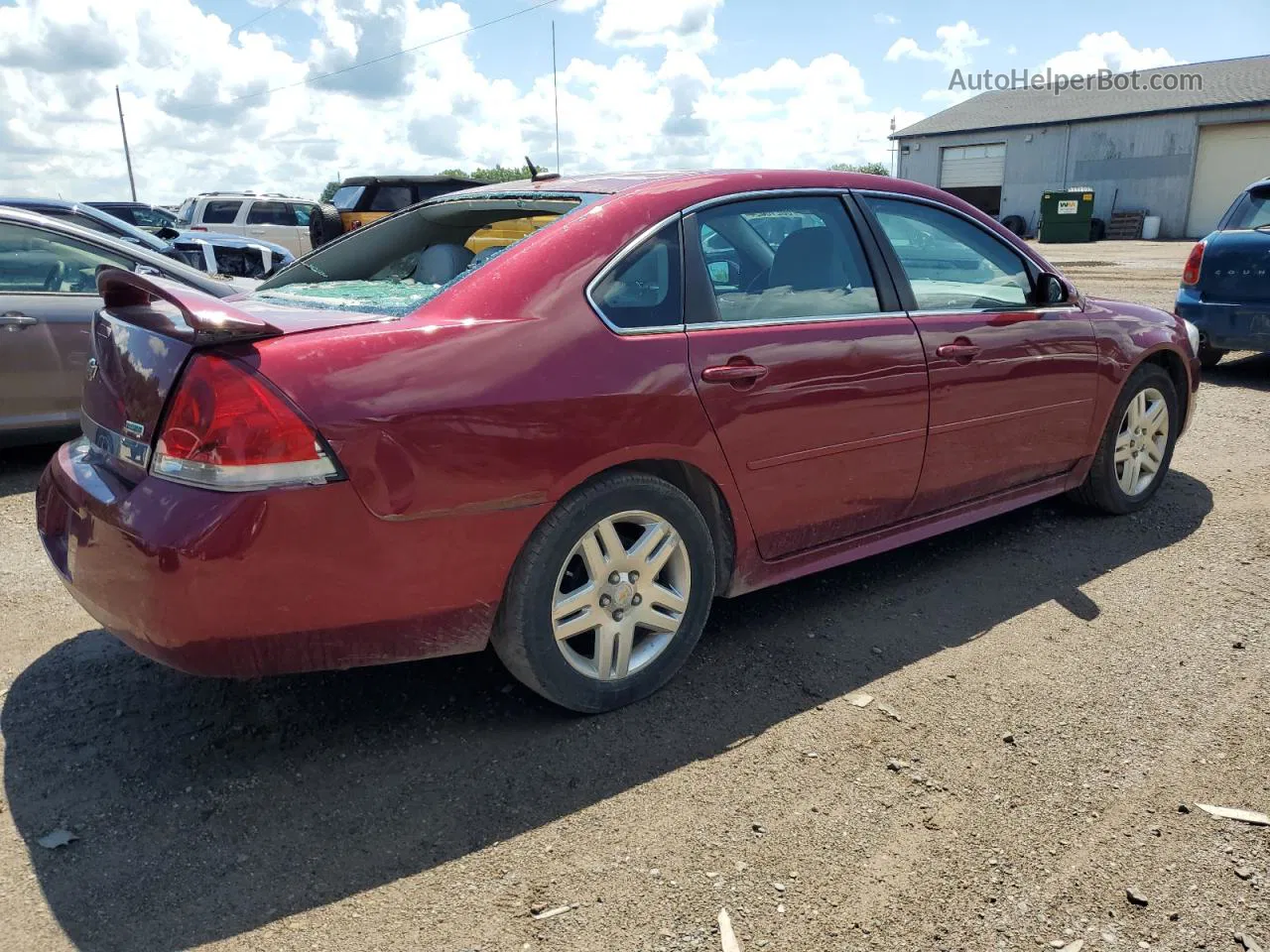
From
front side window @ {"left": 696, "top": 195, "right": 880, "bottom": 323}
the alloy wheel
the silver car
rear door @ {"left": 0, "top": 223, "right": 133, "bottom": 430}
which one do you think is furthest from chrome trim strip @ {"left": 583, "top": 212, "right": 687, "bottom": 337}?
rear door @ {"left": 0, "top": 223, "right": 133, "bottom": 430}

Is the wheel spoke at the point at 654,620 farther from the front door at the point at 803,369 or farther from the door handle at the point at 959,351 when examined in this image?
the door handle at the point at 959,351

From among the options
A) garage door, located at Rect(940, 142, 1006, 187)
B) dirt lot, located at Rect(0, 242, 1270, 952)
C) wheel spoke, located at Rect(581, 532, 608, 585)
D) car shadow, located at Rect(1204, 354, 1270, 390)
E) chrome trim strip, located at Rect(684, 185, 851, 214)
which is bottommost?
car shadow, located at Rect(1204, 354, 1270, 390)

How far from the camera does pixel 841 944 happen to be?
7.11 ft

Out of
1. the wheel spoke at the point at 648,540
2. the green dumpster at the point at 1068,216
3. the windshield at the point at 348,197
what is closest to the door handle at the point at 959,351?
the wheel spoke at the point at 648,540

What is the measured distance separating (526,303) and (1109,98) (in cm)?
4384

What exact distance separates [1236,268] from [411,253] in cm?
Result: 713

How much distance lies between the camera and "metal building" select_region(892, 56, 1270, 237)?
34344 mm

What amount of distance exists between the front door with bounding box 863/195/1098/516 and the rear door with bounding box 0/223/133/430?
176 inches

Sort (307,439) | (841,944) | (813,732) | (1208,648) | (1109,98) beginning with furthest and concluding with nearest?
(1109,98), (1208,648), (813,732), (307,439), (841,944)

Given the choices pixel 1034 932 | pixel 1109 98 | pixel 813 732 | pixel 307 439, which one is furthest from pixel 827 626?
pixel 1109 98

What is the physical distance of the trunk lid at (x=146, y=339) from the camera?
249 centimetres

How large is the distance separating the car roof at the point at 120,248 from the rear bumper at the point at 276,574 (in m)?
3.38

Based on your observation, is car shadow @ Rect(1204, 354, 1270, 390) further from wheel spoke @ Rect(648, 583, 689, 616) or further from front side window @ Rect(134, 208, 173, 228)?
front side window @ Rect(134, 208, 173, 228)

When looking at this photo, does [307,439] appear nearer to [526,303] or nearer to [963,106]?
[526,303]
